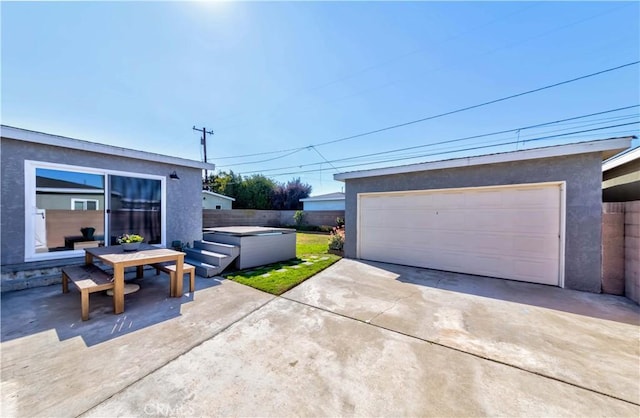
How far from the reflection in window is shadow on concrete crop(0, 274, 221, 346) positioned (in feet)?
3.48

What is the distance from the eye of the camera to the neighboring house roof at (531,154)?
4105mm

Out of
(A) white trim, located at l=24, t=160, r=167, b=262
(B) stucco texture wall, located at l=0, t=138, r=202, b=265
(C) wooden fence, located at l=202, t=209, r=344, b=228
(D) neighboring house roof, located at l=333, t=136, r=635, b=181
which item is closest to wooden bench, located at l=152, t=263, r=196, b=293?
(A) white trim, located at l=24, t=160, r=167, b=262

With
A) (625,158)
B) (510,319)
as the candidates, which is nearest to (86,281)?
(510,319)

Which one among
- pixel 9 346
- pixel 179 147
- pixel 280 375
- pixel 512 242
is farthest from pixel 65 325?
pixel 179 147

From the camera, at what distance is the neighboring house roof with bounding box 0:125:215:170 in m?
4.24

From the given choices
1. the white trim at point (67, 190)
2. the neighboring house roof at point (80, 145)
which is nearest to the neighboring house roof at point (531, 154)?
the neighboring house roof at point (80, 145)

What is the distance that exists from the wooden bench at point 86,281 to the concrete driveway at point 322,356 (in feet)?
0.92

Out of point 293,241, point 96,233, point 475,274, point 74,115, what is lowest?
point 475,274

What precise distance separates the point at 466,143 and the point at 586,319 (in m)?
9.64

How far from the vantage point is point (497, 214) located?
5.29m

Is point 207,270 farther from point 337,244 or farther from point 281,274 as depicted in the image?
point 337,244

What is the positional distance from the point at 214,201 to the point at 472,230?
18283 mm

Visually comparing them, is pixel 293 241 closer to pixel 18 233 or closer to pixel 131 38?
pixel 18 233

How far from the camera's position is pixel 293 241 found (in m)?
7.07
